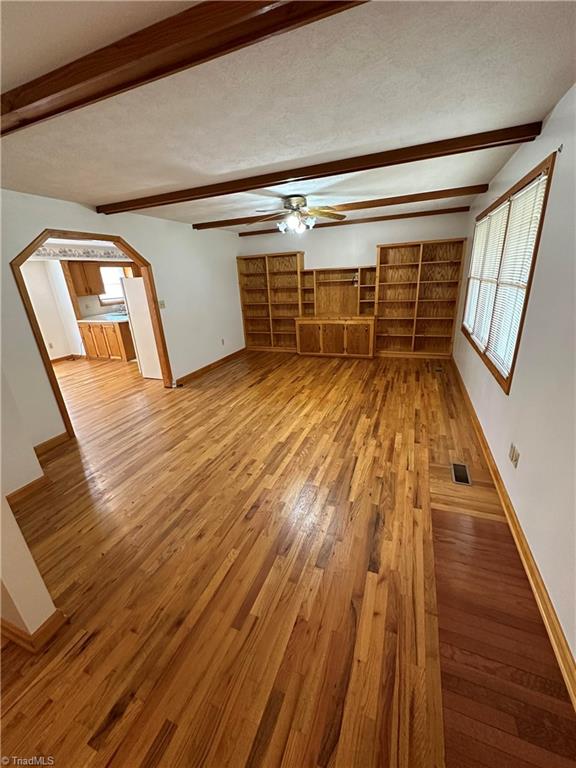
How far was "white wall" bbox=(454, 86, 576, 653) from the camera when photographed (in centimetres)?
132

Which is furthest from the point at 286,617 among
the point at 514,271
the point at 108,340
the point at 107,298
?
the point at 107,298

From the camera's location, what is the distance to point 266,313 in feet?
21.0

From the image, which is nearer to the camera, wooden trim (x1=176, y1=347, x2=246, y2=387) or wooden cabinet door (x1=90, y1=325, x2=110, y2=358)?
wooden trim (x1=176, y1=347, x2=246, y2=387)

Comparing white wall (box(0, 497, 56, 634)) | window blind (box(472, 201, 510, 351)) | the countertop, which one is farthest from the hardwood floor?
the countertop

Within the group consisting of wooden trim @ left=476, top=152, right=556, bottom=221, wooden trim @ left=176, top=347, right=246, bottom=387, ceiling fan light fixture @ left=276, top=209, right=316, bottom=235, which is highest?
ceiling fan light fixture @ left=276, top=209, right=316, bottom=235

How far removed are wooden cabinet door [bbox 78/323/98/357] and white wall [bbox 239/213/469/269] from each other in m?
3.91

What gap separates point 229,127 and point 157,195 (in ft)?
5.71

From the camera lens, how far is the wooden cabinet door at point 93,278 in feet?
22.7

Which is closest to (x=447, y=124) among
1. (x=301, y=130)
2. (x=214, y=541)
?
(x=301, y=130)

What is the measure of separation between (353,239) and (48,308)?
6716 mm

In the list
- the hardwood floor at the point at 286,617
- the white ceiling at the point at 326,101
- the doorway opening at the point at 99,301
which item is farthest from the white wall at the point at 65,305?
the hardwood floor at the point at 286,617

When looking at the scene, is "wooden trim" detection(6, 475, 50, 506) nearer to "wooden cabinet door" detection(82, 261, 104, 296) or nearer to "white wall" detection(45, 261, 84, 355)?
"white wall" detection(45, 261, 84, 355)

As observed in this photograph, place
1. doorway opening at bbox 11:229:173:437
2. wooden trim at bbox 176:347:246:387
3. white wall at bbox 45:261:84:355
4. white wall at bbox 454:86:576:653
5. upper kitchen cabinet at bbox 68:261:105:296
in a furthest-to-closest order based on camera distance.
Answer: upper kitchen cabinet at bbox 68:261:105:296 → white wall at bbox 45:261:84:355 → wooden trim at bbox 176:347:246:387 → doorway opening at bbox 11:229:173:437 → white wall at bbox 454:86:576:653

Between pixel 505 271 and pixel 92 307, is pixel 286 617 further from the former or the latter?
pixel 92 307
